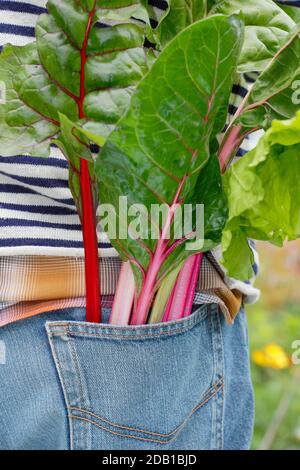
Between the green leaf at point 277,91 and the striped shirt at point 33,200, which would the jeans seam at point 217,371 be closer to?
Answer: the striped shirt at point 33,200

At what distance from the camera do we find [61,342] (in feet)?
2.44

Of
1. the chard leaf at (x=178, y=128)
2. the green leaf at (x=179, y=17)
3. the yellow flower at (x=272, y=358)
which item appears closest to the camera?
the chard leaf at (x=178, y=128)

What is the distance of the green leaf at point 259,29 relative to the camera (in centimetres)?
68

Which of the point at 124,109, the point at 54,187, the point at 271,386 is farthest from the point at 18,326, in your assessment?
the point at 271,386

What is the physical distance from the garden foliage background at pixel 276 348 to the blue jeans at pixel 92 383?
3.14ft

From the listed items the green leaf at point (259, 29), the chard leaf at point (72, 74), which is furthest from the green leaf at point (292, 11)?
the chard leaf at point (72, 74)

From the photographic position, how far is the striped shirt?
731 millimetres

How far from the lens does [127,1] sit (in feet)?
2.05

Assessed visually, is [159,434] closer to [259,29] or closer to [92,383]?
[92,383]

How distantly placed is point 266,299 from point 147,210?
5.91 ft

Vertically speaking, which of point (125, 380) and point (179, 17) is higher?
point (179, 17)

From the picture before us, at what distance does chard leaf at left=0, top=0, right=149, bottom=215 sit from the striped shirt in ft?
0.34

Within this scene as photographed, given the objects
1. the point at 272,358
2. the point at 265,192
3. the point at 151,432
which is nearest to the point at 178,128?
the point at 265,192

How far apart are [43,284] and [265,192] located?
0.30m
